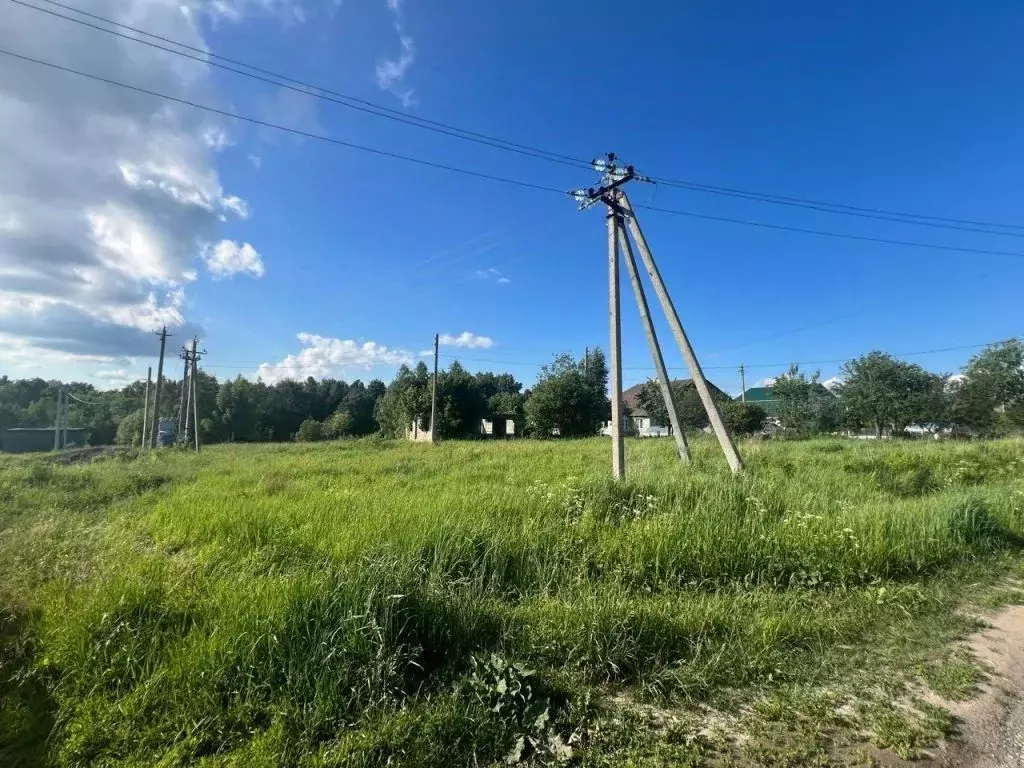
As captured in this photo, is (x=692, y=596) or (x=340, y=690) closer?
(x=340, y=690)

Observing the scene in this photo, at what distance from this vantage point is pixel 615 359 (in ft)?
32.6

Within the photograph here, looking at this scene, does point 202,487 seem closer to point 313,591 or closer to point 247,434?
point 313,591

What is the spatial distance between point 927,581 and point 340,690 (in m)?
5.98

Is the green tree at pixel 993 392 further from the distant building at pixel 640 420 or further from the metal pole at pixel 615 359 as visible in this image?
the metal pole at pixel 615 359

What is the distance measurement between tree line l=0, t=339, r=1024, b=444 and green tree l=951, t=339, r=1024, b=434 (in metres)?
0.07

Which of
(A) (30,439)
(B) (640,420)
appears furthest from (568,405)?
(A) (30,439)

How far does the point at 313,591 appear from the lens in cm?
335

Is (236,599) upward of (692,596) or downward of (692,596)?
upward

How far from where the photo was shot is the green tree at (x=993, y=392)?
33219 millimetres

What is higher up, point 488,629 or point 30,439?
point 488,629

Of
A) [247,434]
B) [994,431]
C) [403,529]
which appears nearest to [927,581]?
[403,529]

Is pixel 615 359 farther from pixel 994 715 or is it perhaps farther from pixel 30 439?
pixel 30 439

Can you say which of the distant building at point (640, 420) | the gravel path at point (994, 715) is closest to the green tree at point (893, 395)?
the distant building at point (640, 420)

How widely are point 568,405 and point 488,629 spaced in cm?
3707
